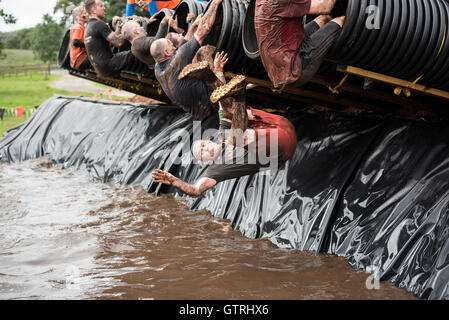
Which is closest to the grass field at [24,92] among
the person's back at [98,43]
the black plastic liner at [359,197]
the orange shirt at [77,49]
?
the orange shirt at [77,49]

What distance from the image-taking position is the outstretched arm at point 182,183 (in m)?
3.65

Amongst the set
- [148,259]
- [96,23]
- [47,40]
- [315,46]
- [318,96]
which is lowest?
[148,259]

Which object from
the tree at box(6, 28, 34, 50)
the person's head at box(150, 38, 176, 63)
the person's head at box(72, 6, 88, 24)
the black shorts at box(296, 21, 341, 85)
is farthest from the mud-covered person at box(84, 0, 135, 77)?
the tree at box(6, 28, 34, 50)

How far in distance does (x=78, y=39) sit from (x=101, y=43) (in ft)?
3.84

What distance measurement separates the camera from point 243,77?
3.54 m

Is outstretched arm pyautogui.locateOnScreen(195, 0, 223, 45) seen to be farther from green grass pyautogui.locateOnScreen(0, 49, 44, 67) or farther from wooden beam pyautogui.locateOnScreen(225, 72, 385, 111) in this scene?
green grass pyautogui.locateOnScreen(0, 49, 44, 67)

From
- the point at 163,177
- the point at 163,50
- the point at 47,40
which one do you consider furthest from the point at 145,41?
the point at 47,40

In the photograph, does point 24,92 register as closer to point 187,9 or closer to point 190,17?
point 187,9

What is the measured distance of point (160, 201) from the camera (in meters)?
6.48

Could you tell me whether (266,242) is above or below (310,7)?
below

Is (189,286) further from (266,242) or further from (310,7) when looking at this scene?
(310,7)

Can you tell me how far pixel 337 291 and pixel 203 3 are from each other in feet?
12.3

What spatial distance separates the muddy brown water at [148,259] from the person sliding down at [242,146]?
764 millimetres
